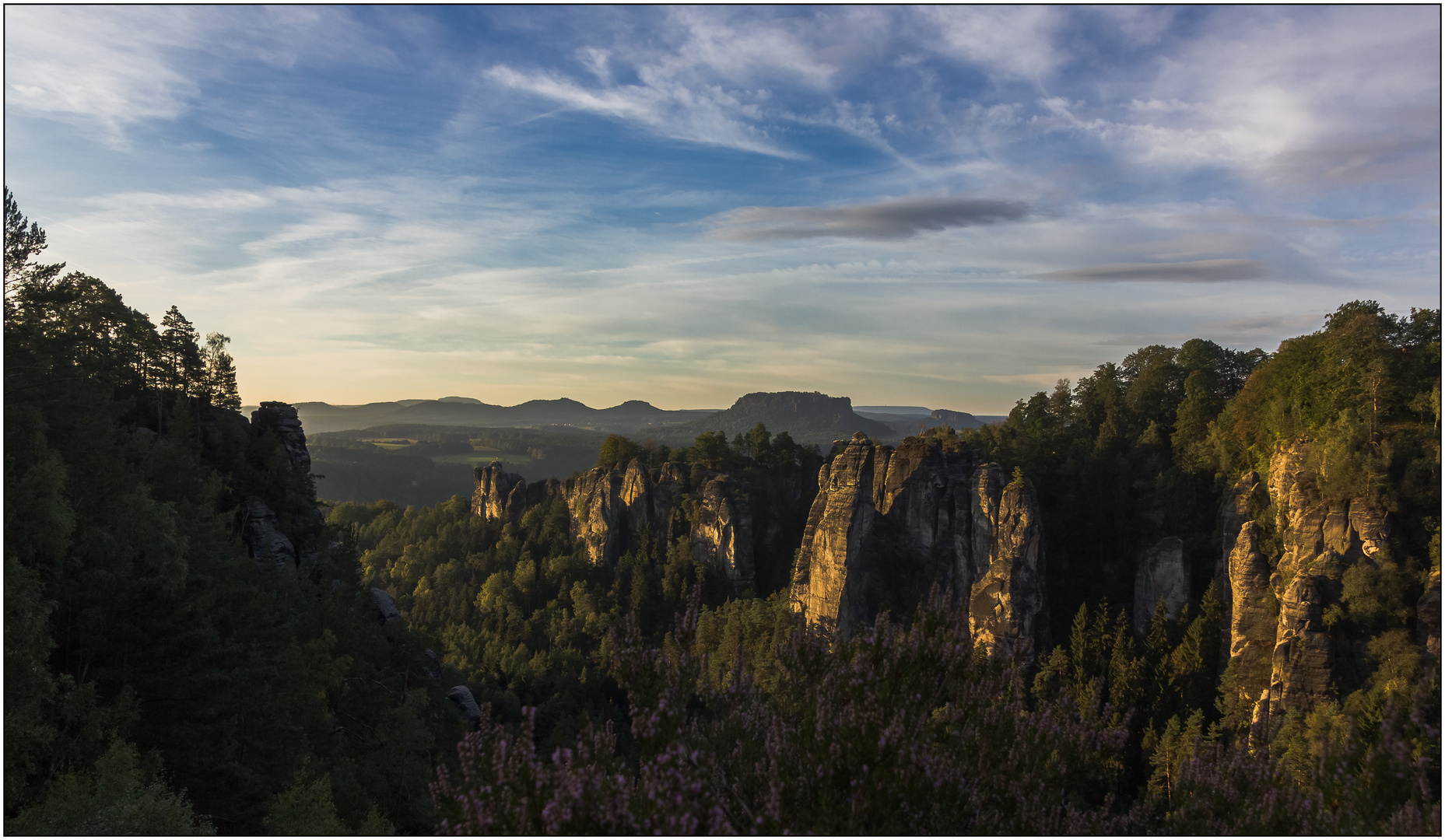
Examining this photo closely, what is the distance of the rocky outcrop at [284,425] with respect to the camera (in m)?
56.4

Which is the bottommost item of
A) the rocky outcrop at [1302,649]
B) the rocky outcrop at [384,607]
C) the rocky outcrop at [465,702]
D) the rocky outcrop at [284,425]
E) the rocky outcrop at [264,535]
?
the rocky outcrop at [465,702]

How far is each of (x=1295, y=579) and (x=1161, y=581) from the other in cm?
1472

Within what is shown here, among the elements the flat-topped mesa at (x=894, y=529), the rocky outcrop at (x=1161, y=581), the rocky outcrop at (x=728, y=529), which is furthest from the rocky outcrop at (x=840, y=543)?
the rocky outcrop at (x=1161, y=581)

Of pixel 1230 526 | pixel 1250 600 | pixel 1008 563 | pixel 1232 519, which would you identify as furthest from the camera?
pixel 1008 563

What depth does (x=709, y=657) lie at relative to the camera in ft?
36.4

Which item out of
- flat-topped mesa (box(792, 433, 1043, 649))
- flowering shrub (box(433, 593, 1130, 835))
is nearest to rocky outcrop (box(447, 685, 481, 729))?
flat-topped mesa (box(792, 433, 1043, 649))

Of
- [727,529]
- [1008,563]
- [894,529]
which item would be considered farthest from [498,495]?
[1008,563]

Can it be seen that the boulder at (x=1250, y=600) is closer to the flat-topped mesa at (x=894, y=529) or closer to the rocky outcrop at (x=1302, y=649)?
the rocky outcrop at (x=1302, y=649)

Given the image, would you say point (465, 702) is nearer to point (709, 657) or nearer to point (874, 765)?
point (709, 657)

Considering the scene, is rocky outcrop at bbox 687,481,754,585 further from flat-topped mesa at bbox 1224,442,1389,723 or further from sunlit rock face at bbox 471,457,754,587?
flat-topped mesa at bbox 1224,442,1389,723

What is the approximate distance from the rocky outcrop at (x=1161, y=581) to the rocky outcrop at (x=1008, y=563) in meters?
7.75

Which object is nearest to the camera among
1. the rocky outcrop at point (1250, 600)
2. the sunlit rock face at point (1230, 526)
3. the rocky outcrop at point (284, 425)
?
the rocky outcrop at point (1250, 600)

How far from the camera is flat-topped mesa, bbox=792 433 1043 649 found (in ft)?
227

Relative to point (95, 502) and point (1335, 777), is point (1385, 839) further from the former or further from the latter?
point (95, 502)
